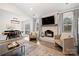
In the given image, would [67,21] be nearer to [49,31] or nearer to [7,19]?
[49,31]

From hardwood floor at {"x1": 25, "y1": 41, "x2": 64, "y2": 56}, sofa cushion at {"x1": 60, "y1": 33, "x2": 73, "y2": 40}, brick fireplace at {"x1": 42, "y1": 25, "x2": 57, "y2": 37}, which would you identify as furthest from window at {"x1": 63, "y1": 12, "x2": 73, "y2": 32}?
hardwood floor at {"x1": 25, "y1": 41, "x2": 64, "y2": 56}

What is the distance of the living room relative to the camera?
2.36m

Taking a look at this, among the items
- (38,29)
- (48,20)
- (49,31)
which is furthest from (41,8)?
(49,31)

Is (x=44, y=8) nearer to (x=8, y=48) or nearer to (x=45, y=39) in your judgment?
(x=45, y=39)

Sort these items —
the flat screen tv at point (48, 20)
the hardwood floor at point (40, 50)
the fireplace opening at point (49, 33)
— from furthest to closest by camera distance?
the fireplace opening at point (49, 33)
the flat screen tv at point (48, 20)
the hardwood floor at point (40, 50)

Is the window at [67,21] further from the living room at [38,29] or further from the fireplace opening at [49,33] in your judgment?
the fireplace opening at [49,33]

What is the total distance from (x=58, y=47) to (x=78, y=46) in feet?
1.91

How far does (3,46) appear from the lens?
221 centimetres

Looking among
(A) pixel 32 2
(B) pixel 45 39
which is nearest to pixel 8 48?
(B) pixel 45 39

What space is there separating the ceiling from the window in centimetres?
20

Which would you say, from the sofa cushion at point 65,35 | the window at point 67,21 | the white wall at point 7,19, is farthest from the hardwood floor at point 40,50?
the window at point 67,21

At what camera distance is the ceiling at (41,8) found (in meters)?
2.33

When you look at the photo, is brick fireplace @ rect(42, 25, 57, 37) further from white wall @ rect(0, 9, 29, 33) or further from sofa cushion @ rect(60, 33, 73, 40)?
white wall @ rect(0, 9, 29, 33)

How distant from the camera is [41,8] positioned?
8.20 feet
